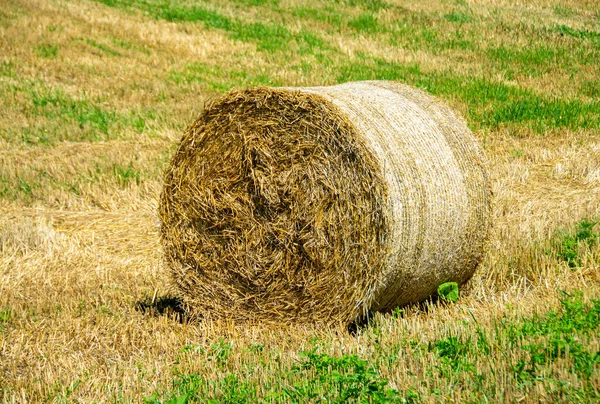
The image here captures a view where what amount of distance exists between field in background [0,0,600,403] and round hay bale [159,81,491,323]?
0.88 ft

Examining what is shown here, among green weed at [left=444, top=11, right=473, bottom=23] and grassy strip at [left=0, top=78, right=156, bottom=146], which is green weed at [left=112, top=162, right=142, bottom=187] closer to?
grassy strip at [left=0, top=78, right=156, bottom=146]

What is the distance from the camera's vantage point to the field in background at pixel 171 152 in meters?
4.72

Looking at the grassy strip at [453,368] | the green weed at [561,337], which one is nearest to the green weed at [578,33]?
the green weed at [561,337]

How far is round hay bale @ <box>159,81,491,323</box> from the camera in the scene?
226 inches

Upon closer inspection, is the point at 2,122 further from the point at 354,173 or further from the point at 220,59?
the point at 354,173

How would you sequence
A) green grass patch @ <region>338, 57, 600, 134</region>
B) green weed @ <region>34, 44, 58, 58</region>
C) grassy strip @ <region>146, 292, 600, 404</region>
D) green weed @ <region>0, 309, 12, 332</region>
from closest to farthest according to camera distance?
grassy strip @ <region>146, 292, 600, 404</region>, green weed @ <region>0, 309, 12, 332</region>, green grass patch @ <region>338, 57, 600, 134</region>, green weed @ <region>34, 44, 58, 58</region>

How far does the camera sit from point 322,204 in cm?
606

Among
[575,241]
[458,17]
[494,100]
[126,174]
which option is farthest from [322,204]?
[458,17]

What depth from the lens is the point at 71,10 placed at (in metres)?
19.4

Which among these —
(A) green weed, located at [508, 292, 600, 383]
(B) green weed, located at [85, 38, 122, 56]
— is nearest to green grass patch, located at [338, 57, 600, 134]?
(B) green weed, located at [85, 38, 122, 56]

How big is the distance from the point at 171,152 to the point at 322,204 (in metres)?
5.53

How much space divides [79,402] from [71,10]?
16101 millimetres

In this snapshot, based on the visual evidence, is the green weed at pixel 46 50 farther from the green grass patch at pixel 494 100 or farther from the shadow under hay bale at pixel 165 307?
the shadow under hay bale at pixel 165 307

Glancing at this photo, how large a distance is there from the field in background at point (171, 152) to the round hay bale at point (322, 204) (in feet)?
0.88
